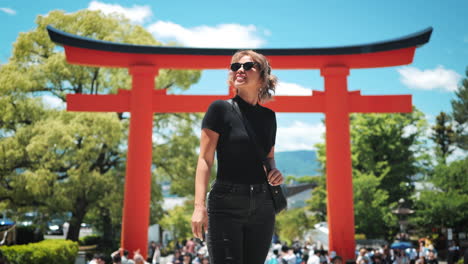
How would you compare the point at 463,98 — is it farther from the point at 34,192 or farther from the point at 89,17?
the point at 34,192

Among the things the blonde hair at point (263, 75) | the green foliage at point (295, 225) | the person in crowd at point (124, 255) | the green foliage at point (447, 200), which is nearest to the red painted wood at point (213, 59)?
the person in crowd at point (124, 255)

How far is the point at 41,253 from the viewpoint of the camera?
10039 millimetres

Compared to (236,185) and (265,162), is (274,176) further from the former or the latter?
(236,185)

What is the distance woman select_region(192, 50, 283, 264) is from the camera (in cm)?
197

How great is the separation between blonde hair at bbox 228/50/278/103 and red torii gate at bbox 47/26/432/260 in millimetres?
7548

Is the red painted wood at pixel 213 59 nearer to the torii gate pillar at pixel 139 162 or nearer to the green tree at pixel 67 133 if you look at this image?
the torii gate pillar at pixel 139 162

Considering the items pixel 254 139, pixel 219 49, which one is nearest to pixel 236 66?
pixel 254 139

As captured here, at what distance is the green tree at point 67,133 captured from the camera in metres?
14.6

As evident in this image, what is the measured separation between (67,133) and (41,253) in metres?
5.40

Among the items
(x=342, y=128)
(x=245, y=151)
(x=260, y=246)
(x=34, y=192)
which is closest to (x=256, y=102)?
(x=245, y=151)

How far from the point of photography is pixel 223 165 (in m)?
2.08

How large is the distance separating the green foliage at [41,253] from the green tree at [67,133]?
341 centimetres

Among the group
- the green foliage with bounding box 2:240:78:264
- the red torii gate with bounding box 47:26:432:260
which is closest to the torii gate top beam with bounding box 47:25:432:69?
the red torii gate with bounding box 47:26:432:260

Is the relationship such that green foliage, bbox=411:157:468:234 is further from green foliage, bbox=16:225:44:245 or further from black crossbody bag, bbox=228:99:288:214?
black crossbody bag, bbox=228:99:288:214
